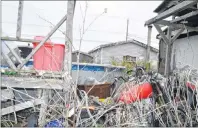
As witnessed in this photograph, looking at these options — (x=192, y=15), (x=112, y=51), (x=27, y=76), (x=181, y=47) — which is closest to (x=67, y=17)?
(x=27, y=76)

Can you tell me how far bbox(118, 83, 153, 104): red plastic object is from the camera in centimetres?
344

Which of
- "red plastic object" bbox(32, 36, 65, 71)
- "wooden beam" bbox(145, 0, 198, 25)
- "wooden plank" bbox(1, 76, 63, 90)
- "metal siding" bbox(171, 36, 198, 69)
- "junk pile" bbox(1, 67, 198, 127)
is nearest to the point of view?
"junk pile" bbox(1, 67, 198, 127)

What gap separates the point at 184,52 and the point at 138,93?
Answer: 6052 mm

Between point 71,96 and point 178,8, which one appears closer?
point 71,96

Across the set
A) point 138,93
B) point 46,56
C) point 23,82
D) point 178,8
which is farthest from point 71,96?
point 178,8

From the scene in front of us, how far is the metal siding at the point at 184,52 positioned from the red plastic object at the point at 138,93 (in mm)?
A: 4038

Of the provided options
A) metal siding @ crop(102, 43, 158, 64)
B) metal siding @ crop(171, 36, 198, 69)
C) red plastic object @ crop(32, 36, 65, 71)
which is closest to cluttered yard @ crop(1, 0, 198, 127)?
red plastic object @ crop(32, 36, 65, 71)

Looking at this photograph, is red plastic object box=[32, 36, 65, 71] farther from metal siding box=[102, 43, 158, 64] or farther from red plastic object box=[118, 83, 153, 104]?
metal siding box=[102, 43, 158, 64]

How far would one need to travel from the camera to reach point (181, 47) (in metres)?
9.60

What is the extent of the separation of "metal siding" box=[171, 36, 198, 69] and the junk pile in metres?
4.23

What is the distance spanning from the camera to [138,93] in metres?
3.51

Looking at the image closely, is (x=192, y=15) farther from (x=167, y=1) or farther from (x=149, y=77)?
(x=167, y=1)

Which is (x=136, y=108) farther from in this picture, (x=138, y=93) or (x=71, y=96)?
(x=71, y=96)

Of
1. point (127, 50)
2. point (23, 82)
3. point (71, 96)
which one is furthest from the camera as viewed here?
point (127, 50)
